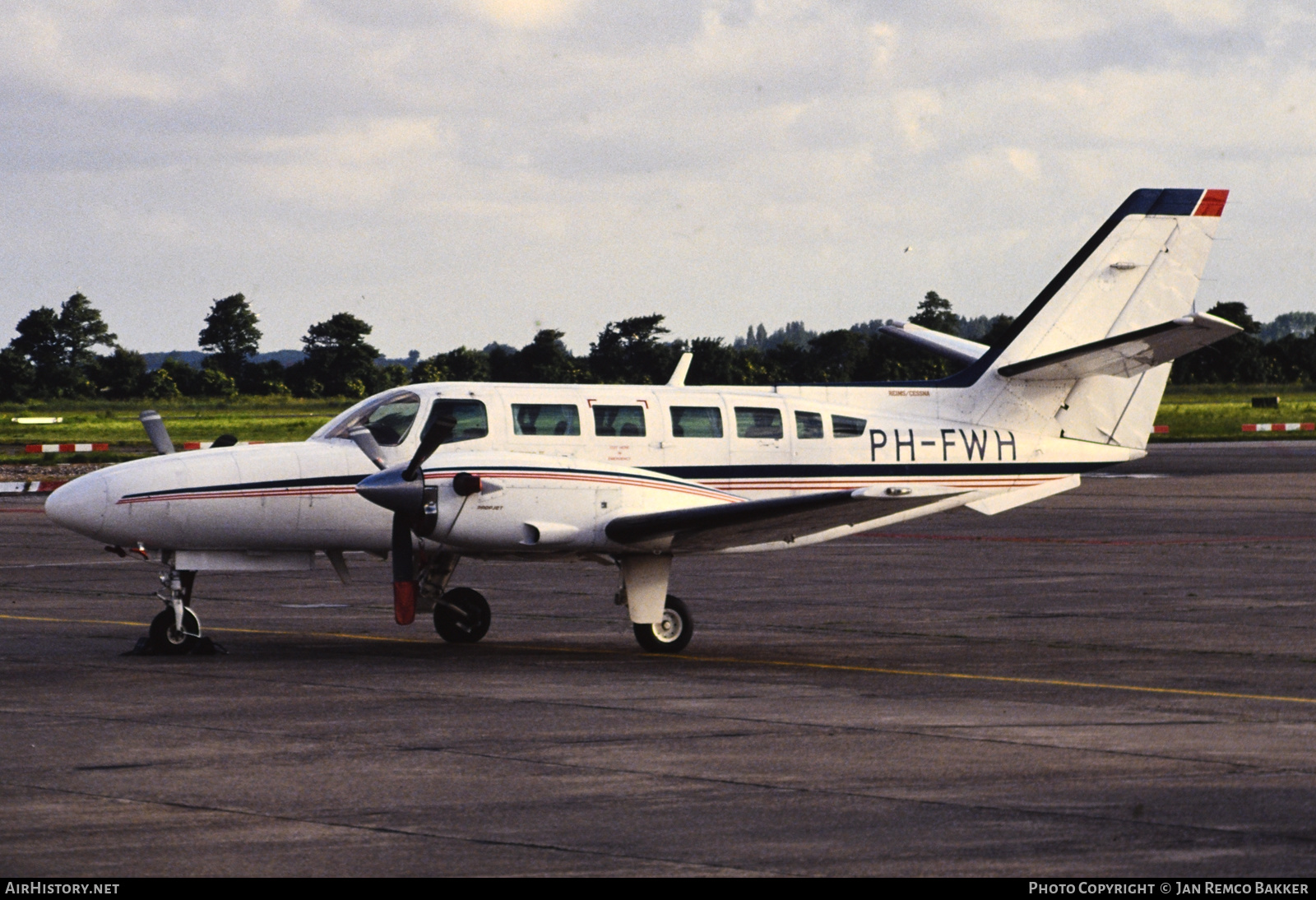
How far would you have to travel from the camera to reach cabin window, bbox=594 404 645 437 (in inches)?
688

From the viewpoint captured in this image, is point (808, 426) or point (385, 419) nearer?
point (385, 419)

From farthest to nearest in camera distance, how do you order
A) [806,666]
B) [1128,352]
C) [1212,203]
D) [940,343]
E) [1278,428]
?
[1278,428]
[940,343]
[1212,203]
[1128,352]
[806,666]

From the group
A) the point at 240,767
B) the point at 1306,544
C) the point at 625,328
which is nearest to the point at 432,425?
the point at 240,767

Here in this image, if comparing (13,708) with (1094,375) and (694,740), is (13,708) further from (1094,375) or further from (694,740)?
(1094,375)

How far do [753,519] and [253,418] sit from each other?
8108 centimetres

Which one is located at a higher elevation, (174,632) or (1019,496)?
(1019,496)

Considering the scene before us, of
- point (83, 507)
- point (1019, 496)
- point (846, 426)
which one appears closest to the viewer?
point (83, 507)

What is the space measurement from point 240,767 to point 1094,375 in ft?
40.4

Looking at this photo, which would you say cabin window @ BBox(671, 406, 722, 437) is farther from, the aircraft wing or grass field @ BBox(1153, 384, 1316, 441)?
grass field @ BBox(1153, 384, 1316, 441)

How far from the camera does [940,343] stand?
24.2m

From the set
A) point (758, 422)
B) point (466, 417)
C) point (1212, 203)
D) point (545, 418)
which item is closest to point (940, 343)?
point (1212, 203)

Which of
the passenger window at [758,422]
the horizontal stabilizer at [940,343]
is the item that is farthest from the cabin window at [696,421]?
the horizontal stabilizer at [940,343]

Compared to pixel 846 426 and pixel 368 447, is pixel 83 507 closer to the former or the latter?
pixel 368 447

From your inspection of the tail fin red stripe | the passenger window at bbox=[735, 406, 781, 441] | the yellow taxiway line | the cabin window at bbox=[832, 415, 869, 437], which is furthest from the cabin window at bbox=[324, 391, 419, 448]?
the tail fin red stripe
